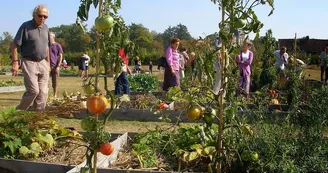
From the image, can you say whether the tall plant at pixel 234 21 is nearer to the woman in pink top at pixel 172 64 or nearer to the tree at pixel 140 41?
the tree at pixel 140 41

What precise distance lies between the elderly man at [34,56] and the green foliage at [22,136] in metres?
1.74

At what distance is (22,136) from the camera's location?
418 centimetres

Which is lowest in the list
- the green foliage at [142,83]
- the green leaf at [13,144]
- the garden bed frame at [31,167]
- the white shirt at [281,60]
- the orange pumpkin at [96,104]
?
the garden bed frame at [31,167]

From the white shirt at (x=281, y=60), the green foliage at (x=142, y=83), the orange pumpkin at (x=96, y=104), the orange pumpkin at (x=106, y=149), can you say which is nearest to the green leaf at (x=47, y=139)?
the orange pumpkin at (x=106, y=149)

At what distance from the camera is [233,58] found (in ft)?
9.86

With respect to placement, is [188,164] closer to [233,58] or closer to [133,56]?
[233,58]

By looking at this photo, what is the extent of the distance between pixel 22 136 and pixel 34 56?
226 cm

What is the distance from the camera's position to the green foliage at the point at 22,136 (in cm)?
407

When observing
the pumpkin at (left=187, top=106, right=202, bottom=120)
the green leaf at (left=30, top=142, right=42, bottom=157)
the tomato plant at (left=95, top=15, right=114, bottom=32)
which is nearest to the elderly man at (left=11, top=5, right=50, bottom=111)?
the green leaf at (left=30, top=142, right=42, bottom=157)

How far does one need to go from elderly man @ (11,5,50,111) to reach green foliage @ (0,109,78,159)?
5.71 ft

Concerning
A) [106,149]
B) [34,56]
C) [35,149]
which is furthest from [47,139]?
[34,56]

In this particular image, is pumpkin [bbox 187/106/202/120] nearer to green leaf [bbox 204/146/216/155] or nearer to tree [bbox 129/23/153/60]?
tree [bbox 129/23/153/60]

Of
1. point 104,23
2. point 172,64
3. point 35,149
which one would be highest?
point 104,23

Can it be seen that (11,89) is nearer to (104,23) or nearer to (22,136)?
(22,136)
